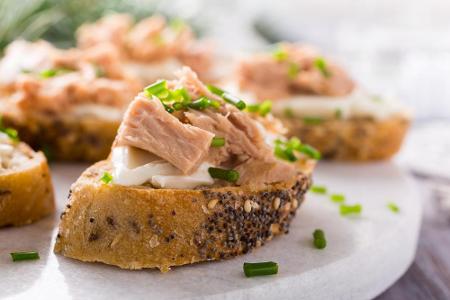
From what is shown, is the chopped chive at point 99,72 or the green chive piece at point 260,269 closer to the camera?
the green chive piece at point 260,269

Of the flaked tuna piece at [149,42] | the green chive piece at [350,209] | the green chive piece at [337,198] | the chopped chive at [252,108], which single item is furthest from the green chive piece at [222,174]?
the flaked tuna piece at [149,42]

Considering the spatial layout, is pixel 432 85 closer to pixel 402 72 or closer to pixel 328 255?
pixel 402 72

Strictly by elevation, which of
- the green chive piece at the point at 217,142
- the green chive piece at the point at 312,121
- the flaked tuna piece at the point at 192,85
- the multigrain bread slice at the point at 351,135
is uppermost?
the flaked tuna piece at the point at 192,85

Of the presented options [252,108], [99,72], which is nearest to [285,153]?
[252,108]

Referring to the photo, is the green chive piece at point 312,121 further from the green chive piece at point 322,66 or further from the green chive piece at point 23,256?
the green chive piece at point 23,256

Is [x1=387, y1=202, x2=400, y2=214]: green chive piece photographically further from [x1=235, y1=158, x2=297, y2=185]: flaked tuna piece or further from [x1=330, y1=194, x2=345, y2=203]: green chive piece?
[x1=235, y1=158, x2=297, y2=185]: flaked tuna piece

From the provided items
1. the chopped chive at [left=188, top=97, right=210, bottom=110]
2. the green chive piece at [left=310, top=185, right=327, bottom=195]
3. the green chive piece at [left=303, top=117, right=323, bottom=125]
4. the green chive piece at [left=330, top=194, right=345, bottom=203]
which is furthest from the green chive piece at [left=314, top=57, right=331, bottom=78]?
the chopped chive at [left=188, top=97, right=210, bottom=110]

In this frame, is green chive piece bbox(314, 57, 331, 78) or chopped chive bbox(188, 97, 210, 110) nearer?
chopped chive bbox(188, 97, 210, 110)

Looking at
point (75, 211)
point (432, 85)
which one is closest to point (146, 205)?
point (75, 211)
